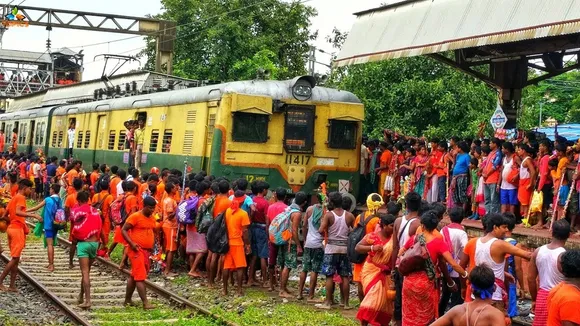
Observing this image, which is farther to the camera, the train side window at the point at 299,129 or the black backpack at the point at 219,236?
the train side window at the point at 299,129

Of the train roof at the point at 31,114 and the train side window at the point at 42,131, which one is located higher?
the train roof at the point at 31,114

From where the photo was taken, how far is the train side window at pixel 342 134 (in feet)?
55.3

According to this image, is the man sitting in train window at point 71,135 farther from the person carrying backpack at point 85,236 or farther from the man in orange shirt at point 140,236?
the man in orange shirt at point 140,236

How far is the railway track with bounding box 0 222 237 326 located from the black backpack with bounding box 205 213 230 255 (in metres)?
0.87

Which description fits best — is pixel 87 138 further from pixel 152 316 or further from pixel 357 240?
pixel 357 240

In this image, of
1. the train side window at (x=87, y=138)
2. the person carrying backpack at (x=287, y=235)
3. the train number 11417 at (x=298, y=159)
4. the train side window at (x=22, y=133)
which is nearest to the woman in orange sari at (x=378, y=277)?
the person carrying backpack at (x=287, y=235)

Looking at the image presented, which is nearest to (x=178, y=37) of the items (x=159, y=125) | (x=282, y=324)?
(x=159, y=125)

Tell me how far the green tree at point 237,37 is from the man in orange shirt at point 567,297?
99.0 ft

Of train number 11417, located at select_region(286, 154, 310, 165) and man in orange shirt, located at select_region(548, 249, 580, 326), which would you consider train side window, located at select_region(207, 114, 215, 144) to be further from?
man in orange shirt, located at select_region(548, 249, 580, 326)

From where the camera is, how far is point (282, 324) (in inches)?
399

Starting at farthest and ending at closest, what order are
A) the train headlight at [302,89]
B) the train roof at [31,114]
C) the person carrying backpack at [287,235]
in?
the train roof at [31,114] → the train headlight at [302,89] → the person carrying backpack at [287,235]

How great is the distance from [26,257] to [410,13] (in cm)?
856

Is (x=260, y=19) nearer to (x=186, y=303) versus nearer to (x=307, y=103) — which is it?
(x=307, y=103)

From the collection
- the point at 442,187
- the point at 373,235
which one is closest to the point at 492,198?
the point at 442,187
